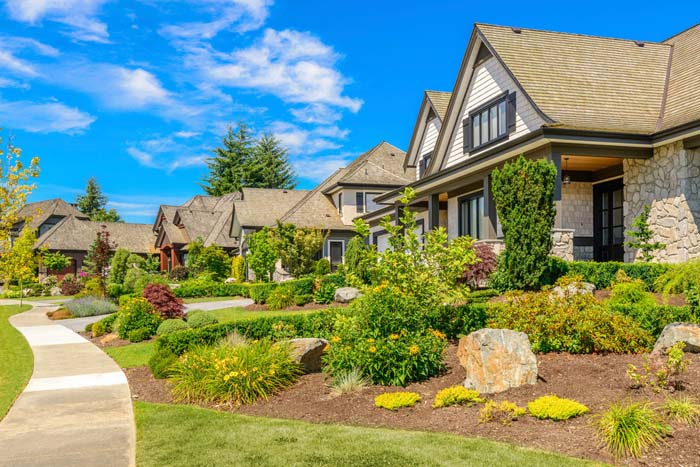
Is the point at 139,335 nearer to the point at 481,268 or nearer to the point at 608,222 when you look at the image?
the point at 481,268

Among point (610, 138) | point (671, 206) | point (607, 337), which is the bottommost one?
point (607, 337)

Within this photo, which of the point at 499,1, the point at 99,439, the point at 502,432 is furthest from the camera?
the point at 499,1

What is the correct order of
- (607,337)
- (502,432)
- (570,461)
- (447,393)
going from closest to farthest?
1. (570,461)
2. (502,432)
3. (447,393)
4. (607,337)

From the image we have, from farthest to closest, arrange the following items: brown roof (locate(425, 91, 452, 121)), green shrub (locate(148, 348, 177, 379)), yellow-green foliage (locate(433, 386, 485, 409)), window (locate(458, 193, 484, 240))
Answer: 1. brown roof (locate(425, 91, 452, 121))
2. window (locate(458, 193, 484, 240))
3. green shrub (locate(148, 348, 177, 379))
4. yellow-green foliage (locate(433, 386, 485, 409))

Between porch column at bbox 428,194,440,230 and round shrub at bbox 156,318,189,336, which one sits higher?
porch column at bbox 428,194,440,230

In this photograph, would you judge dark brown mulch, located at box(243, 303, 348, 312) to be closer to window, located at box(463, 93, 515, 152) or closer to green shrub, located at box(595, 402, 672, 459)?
window, located at box(463, 93, 515, 152)

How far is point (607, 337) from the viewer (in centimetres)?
904

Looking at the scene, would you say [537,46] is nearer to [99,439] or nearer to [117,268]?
[99,439]

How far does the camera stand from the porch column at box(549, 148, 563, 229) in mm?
15680

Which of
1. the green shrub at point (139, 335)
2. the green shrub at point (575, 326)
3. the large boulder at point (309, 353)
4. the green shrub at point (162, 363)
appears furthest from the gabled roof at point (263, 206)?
the green shrub at point (575, 326)

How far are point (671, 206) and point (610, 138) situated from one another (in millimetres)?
2322

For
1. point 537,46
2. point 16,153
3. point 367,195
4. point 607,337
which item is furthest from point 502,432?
point 367,195

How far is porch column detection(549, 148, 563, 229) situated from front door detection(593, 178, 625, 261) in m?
3.19

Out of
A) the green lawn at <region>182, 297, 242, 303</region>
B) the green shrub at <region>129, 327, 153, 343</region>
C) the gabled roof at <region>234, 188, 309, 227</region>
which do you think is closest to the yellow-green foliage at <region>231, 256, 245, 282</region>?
the gabled roof at <region>234, 188, 309, 227</region>
